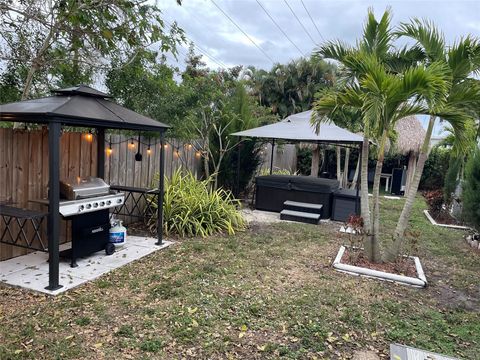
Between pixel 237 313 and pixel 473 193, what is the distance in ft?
17.4

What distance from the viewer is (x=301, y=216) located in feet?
25.1

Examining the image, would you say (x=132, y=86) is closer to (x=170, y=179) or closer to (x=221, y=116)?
(x=170, y=179)

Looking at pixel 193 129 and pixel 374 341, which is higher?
pixel 193 129

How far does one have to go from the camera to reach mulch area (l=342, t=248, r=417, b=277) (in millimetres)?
4661

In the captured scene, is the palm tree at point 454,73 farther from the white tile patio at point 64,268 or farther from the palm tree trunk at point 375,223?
the white tile patio at point 64,268

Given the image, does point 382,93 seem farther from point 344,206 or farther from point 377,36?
point 344,206

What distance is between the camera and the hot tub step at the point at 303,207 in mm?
7895

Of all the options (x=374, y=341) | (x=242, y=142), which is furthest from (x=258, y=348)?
(x=242, y=142)

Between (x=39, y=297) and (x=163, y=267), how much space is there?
143 cm

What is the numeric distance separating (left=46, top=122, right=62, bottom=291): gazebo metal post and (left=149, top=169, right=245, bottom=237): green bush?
99.1 inches

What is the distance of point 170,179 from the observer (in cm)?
712

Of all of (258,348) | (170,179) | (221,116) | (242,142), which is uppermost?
(221,116)

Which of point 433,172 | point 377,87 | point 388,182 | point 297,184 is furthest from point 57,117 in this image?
point 433,172

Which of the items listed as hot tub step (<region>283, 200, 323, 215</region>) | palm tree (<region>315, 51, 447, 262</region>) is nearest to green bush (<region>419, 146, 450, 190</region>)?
hot tub step (<region>283, 200, 323, 215</region>)
